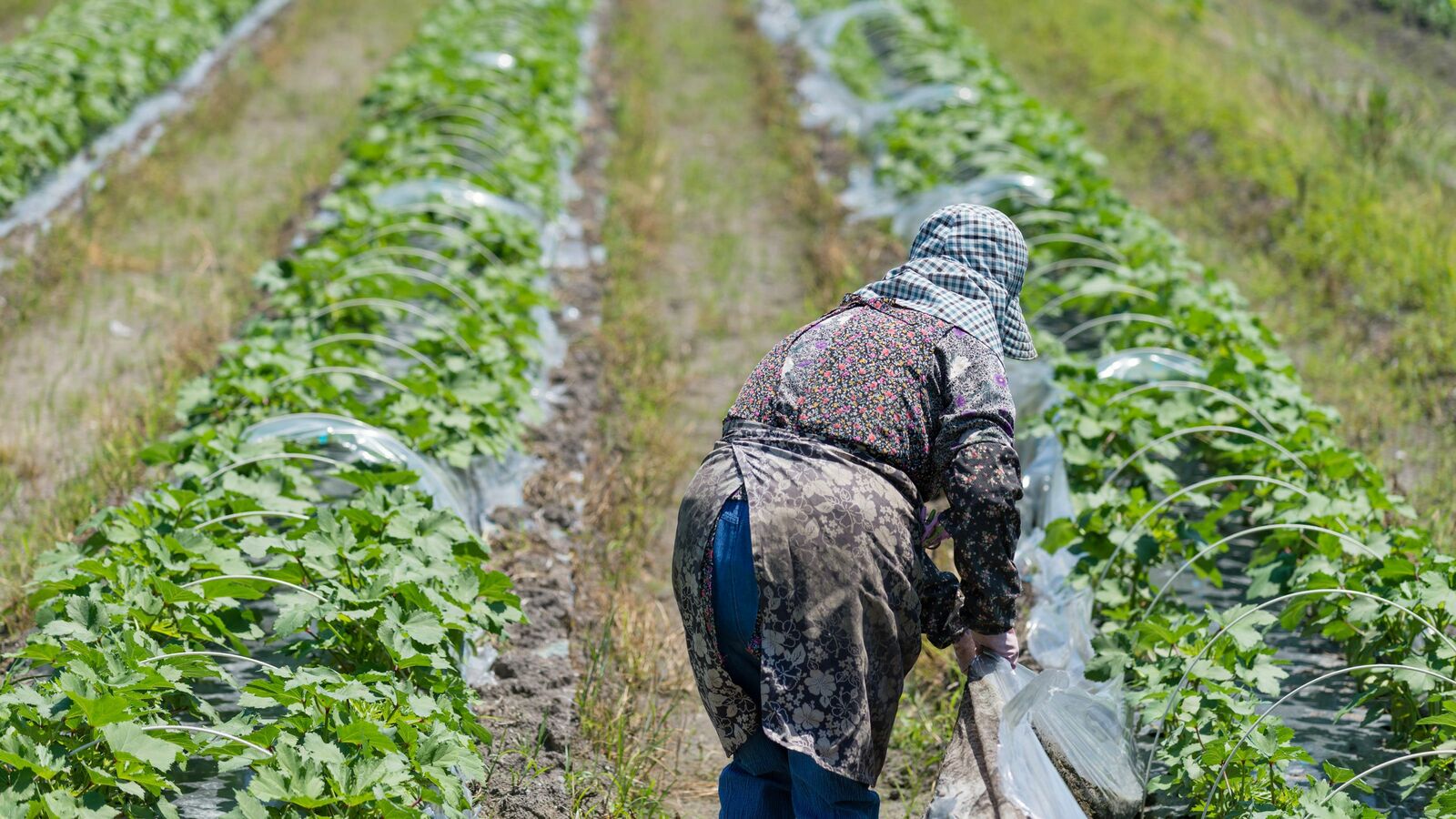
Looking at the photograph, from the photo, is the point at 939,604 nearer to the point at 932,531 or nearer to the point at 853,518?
the point at 932,531

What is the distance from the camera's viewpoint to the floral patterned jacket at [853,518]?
2.25 metres

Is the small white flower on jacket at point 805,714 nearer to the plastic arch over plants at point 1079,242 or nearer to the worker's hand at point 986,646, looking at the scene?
the worker's hand at point 986,646

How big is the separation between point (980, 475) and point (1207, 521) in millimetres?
1305

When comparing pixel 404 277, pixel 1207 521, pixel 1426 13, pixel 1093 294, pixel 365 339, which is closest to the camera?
pixel 1207 521

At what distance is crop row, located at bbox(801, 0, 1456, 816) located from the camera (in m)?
2.69

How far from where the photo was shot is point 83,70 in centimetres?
719

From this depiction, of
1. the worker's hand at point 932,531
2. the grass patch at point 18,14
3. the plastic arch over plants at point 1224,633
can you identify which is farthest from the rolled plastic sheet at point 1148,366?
the grass patch at point 18,14

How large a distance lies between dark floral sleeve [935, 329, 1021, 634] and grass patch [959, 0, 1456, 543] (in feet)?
7.01

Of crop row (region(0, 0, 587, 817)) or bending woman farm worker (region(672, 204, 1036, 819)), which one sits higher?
bending woman farm worker (region(672, 204, 1036, 819))

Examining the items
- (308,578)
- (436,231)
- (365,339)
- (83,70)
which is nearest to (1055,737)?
(308,578)

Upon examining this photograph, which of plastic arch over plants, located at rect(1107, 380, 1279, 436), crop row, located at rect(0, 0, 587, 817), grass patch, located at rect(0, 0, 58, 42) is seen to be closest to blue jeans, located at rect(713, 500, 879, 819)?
crop row, located at rect(0, 0, 587, 817)

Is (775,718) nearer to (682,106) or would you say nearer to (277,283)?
(277,283)

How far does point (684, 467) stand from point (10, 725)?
2718 mm

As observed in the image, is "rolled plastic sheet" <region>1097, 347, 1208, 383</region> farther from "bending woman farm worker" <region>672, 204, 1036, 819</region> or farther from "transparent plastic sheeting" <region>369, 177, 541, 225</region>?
"transparent plastic sheeting" <region>369, 177, 541, 225</region>
